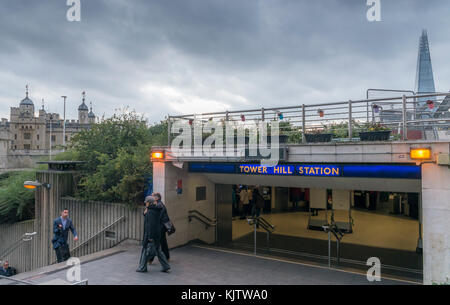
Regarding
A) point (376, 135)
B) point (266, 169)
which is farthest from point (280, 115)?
point (376, 135)

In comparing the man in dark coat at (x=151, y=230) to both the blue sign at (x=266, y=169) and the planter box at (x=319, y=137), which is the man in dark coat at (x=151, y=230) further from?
the planter box at (x=319, y=137)

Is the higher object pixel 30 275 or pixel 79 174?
pixel 79 174

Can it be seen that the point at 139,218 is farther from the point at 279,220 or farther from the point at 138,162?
the point at 279,220

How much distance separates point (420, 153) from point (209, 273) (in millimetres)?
5818

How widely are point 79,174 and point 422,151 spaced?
12583mm

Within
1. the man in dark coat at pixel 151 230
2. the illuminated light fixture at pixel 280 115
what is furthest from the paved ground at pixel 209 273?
the illuminated light fixture at pixel 280 115

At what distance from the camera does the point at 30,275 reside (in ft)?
27.7

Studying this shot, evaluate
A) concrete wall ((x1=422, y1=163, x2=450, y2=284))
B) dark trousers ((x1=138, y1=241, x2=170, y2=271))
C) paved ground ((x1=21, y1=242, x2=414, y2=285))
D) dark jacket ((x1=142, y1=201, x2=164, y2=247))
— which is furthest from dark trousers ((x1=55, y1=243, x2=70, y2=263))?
concrete wall ((x1=422, y1=163, x2=450, y2=284))

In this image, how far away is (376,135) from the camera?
832 cm

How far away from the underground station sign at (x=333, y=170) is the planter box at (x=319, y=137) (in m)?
0.67

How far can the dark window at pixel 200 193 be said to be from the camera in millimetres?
12469

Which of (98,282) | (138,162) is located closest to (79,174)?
(138,162)
